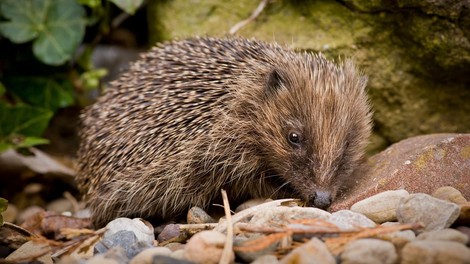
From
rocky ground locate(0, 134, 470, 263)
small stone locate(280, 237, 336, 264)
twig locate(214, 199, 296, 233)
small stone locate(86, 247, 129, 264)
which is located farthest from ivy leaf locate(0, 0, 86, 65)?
small stone locate(280, 237, 336, 264)

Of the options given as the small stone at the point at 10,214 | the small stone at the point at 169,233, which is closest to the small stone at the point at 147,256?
the small stone at the point at 169,233

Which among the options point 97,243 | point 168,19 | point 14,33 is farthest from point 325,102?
point 14,33

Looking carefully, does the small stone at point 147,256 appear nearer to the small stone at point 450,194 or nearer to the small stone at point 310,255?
the small stone at point 310,255

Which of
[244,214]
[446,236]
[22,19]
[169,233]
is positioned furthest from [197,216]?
[22,19]

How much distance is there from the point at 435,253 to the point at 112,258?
5.28 feet

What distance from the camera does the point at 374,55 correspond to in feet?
17.7

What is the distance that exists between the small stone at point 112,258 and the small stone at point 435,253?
4.70ft

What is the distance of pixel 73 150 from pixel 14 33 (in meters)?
1.84

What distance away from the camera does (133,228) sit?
4102 millimetres

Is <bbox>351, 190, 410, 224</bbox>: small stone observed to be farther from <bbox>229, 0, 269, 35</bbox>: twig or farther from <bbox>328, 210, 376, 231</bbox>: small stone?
<bbox>229, 0, 269, 35</bbox>: twig

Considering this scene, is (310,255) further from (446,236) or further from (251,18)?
(251,18)

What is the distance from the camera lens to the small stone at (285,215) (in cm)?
A: 361

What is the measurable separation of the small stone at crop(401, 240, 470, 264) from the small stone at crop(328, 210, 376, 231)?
43cm

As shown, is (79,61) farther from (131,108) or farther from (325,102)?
(325,102)
